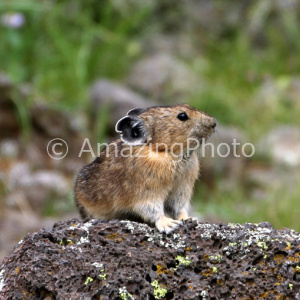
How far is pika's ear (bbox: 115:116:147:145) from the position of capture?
264 inches

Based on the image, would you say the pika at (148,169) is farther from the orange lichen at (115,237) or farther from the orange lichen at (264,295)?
the orange lichen at (264,295)

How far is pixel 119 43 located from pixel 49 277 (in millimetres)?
14087

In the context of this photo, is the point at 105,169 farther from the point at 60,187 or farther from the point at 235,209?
the point at 60,187

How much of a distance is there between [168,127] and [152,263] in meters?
1.98

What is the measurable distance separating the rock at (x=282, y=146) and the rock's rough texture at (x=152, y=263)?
420 inches

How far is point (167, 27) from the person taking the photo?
2091cm

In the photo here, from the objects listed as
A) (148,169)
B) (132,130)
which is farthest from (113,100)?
(148,169)

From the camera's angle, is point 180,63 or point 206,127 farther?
point 180,63

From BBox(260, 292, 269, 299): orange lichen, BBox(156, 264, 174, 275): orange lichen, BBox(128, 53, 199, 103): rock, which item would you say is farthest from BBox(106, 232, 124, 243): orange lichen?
BBox(128, 53, 199, 103): rock

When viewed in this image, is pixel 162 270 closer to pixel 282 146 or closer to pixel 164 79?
pixel 282 146

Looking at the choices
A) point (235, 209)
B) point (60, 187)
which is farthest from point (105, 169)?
point (60, 187)

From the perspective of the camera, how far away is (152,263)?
5.29m

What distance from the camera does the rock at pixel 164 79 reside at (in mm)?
18328

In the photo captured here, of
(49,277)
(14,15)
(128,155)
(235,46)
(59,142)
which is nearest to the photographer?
(49,277)
